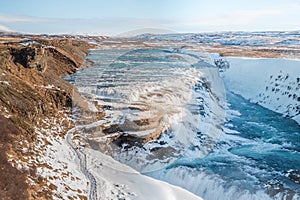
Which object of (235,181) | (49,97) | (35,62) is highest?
(35,62)

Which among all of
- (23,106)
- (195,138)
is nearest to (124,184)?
(23,106)

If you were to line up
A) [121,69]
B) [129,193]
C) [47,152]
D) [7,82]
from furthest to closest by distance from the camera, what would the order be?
[121,69] < [7,82] < [47,152] < [129,193]

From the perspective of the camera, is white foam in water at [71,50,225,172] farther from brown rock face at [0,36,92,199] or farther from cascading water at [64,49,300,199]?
brown rock face at [0,36,92,199]

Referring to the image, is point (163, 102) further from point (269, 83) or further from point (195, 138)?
point (269, 83)

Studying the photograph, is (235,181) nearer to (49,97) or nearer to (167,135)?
(167,135)

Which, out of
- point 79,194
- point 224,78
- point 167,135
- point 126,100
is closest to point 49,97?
point 126,100

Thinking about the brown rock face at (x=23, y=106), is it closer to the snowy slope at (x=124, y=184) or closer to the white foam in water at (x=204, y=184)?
the snowy slope at (x=124, y=184)

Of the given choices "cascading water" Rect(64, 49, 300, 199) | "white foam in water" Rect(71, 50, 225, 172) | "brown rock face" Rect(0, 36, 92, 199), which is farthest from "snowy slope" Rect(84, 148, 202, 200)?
"brown rock face" Rect(0, 36, 92, 199)
